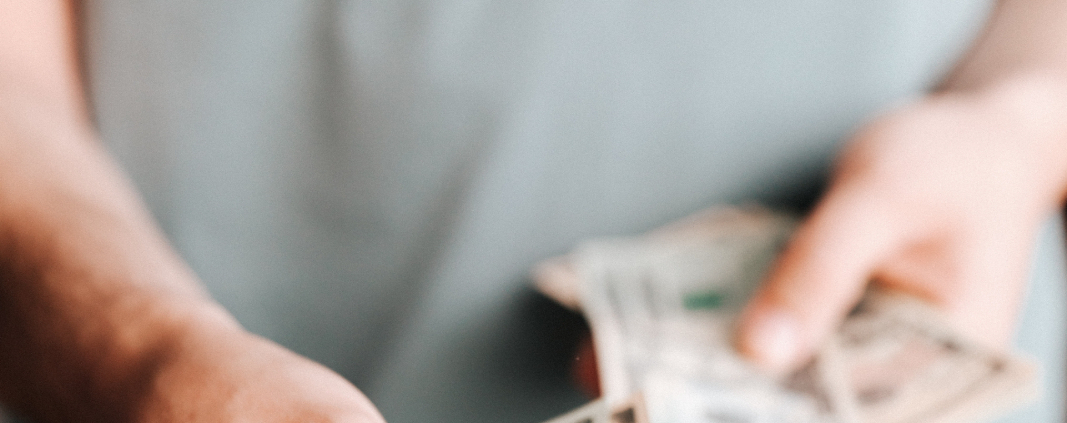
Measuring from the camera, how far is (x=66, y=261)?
314 millimetres

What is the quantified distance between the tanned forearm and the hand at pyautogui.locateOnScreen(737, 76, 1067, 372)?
289 millimetres

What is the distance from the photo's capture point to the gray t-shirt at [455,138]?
0.40 metres

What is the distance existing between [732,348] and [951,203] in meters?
0.16

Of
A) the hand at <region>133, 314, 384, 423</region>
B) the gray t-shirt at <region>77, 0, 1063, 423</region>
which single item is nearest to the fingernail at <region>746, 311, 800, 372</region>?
the gray t-shirt at <region>77, 0, 1063, 423</region>

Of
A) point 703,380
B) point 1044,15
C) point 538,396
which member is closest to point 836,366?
point 703,380

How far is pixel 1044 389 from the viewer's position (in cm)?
50

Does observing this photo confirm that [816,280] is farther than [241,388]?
Yes

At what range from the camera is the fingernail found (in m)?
0.38

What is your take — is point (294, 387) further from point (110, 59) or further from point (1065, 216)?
point (1065, 216)

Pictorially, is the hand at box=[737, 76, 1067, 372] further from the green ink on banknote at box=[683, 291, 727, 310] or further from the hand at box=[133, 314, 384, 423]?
the hand at box=[133, 314, 384, 423]

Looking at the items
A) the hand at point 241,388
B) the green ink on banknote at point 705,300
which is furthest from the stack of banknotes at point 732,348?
the hand at point 241,388

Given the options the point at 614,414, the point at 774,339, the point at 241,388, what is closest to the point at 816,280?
the point at 774,339

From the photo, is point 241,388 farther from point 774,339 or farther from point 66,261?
point 774,339

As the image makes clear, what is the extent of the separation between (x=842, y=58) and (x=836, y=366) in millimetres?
193
